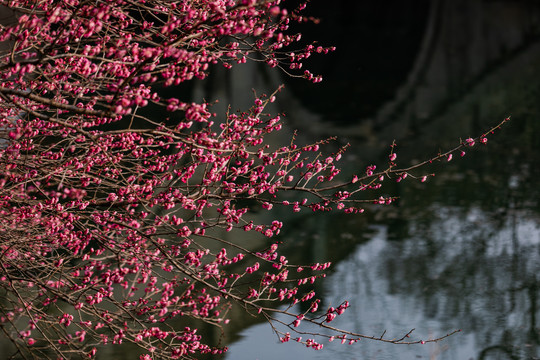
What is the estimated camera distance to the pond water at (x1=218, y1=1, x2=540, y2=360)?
7.60 m

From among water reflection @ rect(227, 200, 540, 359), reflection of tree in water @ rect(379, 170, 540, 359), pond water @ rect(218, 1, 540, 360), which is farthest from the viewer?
reflection of tree in water @ rect(379, 170, 540, 359)

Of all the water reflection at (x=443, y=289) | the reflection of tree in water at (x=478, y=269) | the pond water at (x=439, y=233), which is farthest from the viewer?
the reflection of tree in water at (x=478, y=269)

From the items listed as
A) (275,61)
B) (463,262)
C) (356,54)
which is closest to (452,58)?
(356,54)

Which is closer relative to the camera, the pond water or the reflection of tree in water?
the pond water

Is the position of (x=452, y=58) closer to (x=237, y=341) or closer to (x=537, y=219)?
(x=537, y=219)

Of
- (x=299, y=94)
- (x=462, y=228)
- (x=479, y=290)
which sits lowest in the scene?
(x=479, y=290)

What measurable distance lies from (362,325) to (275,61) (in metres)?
4.17

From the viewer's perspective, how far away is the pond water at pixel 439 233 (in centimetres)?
760

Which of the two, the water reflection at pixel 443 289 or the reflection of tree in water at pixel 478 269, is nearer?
the water reflection at pixel 443 289

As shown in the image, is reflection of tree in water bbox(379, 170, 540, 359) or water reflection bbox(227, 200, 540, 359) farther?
reflection of tree in water bbox(379, 170, 540, 359)

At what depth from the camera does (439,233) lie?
1056 centimetres

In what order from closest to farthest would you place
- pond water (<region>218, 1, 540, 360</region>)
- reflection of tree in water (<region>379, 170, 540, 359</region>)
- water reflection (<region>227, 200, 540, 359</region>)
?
water reflection (<region>227, 200, 540, 359</region>)
pond water (<region>218, 1, 540, 360</region>)
reflection of tree in water (<region>379, 170, 540, 359</region>)

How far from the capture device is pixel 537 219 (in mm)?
10828

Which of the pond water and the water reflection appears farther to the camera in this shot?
the pond water
